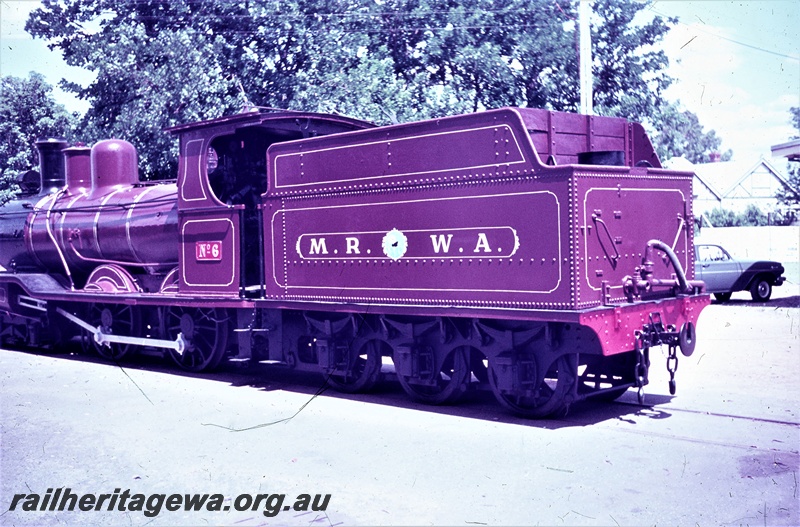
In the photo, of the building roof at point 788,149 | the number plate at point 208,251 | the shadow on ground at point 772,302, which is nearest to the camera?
the number plate at point 208,251

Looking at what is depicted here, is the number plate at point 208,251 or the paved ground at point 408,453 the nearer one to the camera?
the paved ground at point 408,453

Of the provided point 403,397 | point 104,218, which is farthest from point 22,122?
point 403,397

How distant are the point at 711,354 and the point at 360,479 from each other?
Answer: 24.0 ft

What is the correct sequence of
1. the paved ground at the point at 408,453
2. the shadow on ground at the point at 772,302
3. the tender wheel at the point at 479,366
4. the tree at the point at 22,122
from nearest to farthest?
the paved ground at the point at 408,453
the tender wheel at the point at 479,366
the shadow on ground at the point at 772,302
the tree at the point at 22,122

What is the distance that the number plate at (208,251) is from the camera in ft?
31.3

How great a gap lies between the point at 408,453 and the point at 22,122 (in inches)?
1073

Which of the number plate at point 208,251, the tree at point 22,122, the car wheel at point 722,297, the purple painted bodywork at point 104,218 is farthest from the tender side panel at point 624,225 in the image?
the tree at point 22,122

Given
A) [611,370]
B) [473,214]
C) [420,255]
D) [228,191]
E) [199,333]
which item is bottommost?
[611,370]

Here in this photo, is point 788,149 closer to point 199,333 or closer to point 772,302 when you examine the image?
point 772,302

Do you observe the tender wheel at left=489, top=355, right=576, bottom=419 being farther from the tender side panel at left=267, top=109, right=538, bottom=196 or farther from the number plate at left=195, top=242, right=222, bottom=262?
the number plate at left=195, top=242, right=222, bottom=262

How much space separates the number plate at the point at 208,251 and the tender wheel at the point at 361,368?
202cm

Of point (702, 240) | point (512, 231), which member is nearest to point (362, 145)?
point (512, 231)

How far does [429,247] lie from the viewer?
7.61m

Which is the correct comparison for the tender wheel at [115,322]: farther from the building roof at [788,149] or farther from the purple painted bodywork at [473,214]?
the building roof at [788,149]
